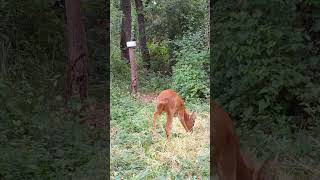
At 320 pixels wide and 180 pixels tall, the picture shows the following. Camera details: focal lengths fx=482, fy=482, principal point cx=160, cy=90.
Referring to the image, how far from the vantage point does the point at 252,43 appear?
4.93 m

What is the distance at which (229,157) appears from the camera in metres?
1.00

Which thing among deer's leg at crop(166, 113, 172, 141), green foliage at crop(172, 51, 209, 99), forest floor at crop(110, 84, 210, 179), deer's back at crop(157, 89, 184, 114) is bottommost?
forest floor at crop(110, 84, 210, 179)

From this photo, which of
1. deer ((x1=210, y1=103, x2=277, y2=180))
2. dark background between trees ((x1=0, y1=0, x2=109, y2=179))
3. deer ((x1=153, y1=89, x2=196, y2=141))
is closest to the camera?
deer ((x1=210, y1=103, x2=277, y2=180))

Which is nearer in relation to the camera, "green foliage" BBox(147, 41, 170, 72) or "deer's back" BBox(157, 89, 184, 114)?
"deer's back" BBox(157, 89, 184, 114)

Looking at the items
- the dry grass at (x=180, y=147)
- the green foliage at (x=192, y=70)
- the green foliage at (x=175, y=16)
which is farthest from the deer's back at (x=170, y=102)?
the green foliage at (x=175, y=16)

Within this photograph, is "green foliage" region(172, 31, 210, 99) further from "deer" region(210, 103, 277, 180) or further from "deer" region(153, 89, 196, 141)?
"deer" region(210, 103, 277, 180)

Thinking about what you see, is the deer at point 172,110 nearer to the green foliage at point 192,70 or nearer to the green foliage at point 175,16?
the green foliage at point 192,70

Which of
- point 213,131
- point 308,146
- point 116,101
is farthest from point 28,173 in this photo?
point 116,101

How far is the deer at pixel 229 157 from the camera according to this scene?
3.24 ft

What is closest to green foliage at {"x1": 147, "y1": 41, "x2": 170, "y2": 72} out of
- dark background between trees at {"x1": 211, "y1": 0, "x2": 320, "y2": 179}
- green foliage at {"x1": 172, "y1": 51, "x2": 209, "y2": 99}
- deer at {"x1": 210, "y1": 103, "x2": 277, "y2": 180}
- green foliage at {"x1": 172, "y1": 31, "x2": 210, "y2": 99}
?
green foliage at {"x1": 172, "y1": 31, "x2": 210, "y2": 99}

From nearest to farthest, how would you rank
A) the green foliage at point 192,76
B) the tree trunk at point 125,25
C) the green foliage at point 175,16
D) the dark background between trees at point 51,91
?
the dark background between trees at point 51,91, the green foliage at point 192,76, the tree trunk at point 125,25, the green foliage at point 175,16

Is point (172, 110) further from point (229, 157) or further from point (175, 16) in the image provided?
point (175, 16)

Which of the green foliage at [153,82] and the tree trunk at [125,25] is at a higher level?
the tree trunk at [125,25]

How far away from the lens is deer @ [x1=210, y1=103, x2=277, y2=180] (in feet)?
3.24
